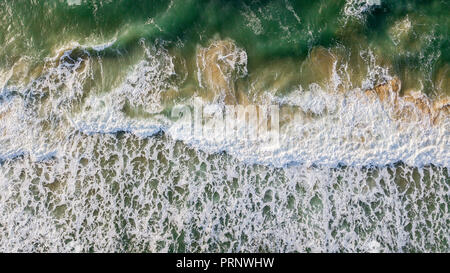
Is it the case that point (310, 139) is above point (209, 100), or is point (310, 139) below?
below

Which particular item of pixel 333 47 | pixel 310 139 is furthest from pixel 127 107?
pixel 333 47

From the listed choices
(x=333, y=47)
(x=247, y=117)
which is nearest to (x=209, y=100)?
(x=247, y=117)

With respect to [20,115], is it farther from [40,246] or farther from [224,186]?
[224,186]

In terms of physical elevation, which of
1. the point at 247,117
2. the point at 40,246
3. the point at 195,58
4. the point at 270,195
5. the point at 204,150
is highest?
the point at 195,58

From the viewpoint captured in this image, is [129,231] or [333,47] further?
[333,47]

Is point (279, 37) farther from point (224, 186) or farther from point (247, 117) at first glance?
point (224, 186)

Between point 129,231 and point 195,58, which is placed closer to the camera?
point 129,231
